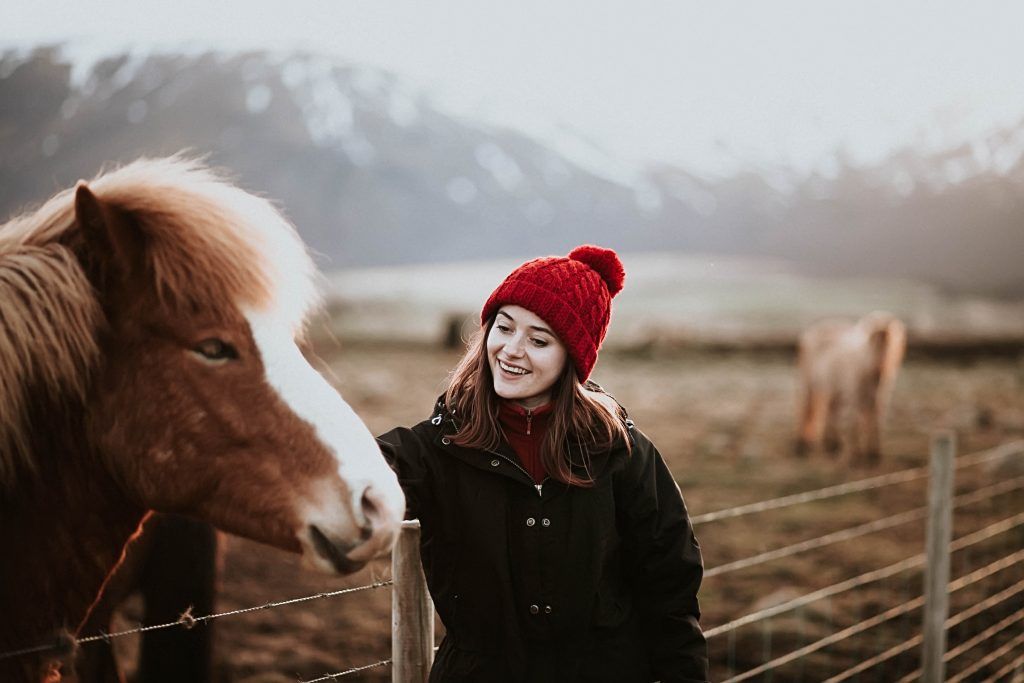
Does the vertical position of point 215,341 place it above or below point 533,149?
below

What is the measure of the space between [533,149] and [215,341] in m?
19.9

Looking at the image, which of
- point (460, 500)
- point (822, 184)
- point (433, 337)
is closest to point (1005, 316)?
point (822, 184)

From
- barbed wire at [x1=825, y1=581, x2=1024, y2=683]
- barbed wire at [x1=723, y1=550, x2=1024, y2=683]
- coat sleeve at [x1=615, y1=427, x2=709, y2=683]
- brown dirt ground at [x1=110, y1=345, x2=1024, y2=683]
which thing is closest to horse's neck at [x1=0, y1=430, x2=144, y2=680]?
brown dirt ground at [x1=110, y1=345, x2=1024, y2=683]

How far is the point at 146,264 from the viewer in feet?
4.12

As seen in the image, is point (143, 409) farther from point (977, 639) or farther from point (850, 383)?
point (850, 383)

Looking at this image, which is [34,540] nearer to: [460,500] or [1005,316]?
[460,500]

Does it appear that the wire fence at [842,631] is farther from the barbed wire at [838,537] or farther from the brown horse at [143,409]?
the brown horse at [143,409]

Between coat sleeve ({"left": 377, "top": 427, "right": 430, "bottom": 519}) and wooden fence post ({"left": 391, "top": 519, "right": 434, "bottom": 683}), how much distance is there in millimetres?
45

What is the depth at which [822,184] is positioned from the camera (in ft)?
68.2

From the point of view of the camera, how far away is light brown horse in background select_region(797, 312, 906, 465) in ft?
30.8

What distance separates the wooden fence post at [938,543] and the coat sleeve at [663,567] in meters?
1.73

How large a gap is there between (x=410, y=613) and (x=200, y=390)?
0.64m

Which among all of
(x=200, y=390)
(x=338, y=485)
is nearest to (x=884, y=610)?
(x=338, y=485)

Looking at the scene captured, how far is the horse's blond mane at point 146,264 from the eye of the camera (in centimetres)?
119
